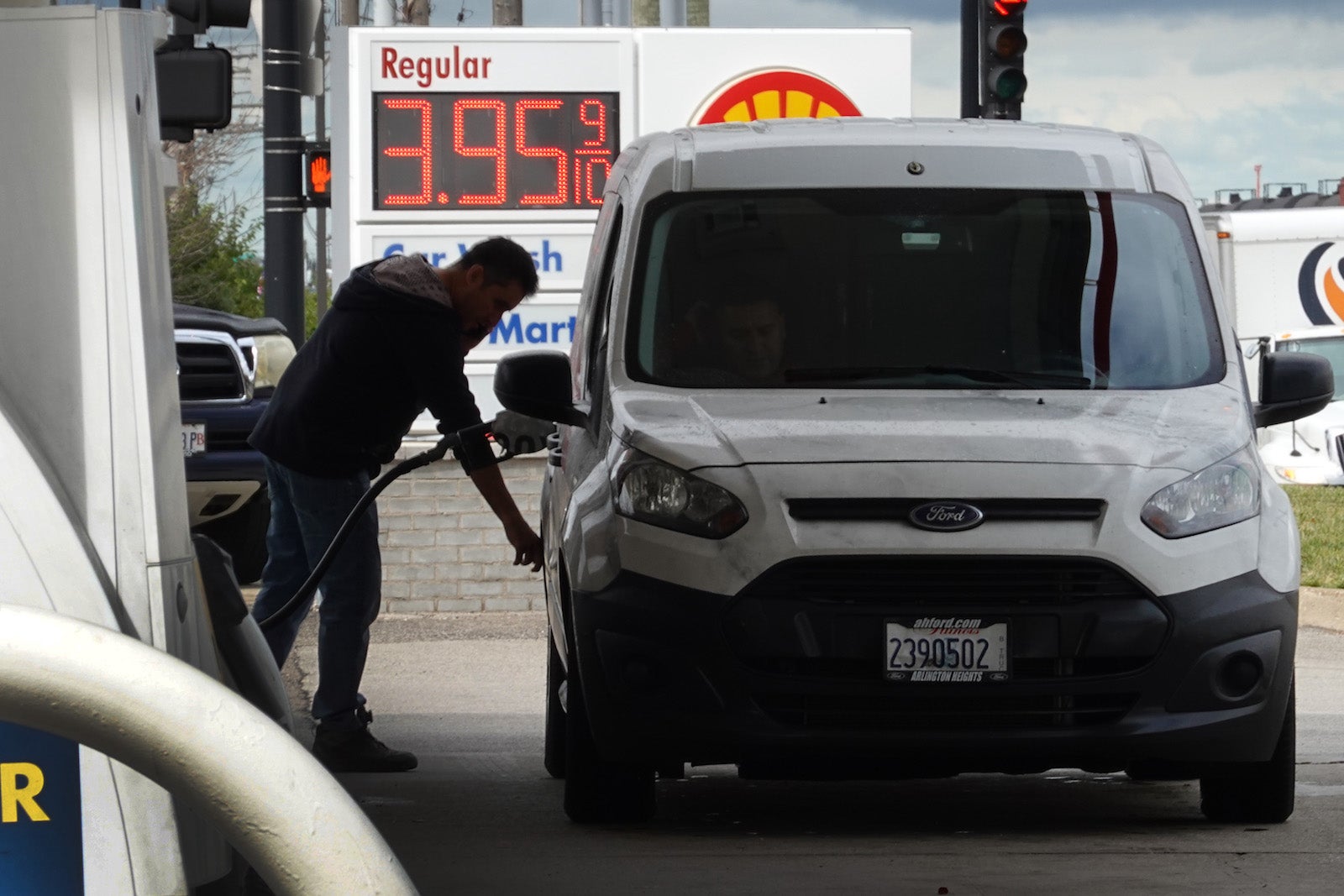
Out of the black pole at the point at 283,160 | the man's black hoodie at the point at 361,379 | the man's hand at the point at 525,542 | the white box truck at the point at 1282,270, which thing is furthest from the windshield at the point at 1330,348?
the man's black hoodie at the point at 361,379

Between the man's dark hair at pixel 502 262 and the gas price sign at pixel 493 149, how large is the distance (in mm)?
6223

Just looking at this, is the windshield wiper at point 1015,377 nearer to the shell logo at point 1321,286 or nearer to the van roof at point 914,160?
the van roof at point 914,160

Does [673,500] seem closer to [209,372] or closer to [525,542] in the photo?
[525,542]

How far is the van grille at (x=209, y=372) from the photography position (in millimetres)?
14445

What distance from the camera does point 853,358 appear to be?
6957 mm

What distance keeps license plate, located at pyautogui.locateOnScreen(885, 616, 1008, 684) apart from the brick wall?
8029 mm

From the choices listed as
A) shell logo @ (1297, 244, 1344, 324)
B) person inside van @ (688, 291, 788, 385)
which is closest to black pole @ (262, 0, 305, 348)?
person inside van @ (688, 291, 788, 385)

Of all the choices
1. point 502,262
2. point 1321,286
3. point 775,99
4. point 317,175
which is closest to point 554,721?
point 502,262

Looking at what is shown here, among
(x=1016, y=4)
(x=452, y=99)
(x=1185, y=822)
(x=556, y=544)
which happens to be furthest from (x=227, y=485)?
(x=1185, y=822)

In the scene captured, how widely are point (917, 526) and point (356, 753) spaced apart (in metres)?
2.62

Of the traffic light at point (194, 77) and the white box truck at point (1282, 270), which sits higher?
the traffic light at point (194, 77)

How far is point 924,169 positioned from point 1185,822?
7.00 feet

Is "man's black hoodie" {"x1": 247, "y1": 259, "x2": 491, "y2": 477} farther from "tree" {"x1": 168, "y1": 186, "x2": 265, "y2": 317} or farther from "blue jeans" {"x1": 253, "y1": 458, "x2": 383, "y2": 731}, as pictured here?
"tree" {"x1": 168, "y1": 186, "x2": 265, "y2": 317}

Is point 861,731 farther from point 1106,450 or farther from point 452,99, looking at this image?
point 452,99
